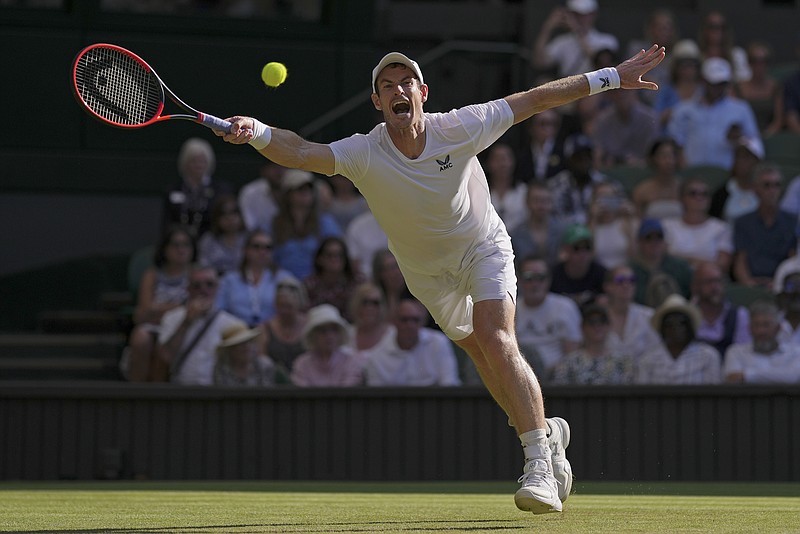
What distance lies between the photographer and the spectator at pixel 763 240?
11297 mm

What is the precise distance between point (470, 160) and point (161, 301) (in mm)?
4909

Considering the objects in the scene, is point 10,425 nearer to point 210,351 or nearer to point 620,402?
point 210,351

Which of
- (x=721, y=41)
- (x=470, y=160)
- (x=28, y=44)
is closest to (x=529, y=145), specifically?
(x=721, y=41)

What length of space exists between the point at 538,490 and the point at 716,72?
7557 millimetres

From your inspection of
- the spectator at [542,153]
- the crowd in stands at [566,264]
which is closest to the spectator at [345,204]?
the crowd in stands at [566,264]

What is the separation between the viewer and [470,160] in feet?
21.0

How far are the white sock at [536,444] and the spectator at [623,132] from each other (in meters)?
6.94

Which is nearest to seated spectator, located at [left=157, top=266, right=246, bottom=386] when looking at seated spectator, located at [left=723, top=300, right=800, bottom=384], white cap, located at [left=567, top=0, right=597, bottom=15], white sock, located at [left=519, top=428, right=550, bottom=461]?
seated spectator, located at [left=723, top=300, right=800, bottom=384]

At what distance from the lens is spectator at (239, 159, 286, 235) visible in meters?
11.7

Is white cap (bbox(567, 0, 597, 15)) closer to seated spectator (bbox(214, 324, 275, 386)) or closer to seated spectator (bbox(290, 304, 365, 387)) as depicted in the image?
seated spectator (bbox(290, 304, 365, 387))

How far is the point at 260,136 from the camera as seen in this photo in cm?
604

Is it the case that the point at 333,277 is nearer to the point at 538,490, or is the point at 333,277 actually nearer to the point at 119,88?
the point at 119,88

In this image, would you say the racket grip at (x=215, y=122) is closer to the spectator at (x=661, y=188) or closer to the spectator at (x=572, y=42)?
the spectator at (x=661, y=188)

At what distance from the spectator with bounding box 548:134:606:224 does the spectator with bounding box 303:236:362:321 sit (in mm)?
1841
